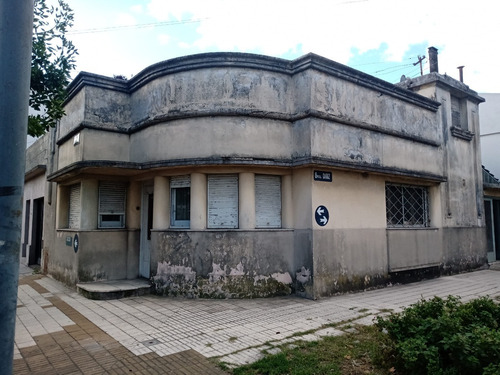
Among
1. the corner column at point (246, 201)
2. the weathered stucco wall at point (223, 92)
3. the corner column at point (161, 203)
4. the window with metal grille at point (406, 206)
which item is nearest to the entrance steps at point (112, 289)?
the corner column at point (161, 203)

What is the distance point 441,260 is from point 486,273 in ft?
7.15

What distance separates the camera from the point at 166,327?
5.65 meters

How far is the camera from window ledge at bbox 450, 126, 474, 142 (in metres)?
12.2

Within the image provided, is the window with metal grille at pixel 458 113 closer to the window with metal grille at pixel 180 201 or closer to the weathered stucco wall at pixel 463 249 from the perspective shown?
the weathered stucco wall at pixel 463 249

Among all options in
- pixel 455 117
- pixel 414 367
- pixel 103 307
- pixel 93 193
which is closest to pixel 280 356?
pixel 414 367

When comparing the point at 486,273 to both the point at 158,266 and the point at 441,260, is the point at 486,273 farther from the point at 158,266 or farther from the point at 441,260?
the point at 158,266

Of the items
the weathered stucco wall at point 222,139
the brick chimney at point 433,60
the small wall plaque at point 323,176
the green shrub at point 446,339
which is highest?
the brick chimney at point 433,60

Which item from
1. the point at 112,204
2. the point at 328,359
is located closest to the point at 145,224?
the point at 112,204

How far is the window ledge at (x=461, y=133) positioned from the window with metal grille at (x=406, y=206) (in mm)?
2793

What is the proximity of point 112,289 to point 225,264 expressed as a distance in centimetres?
261

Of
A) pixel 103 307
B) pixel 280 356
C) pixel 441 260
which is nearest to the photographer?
pixel 280 356

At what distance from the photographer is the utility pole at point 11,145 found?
2338 mm

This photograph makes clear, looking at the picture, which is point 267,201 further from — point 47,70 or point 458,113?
point 458,113

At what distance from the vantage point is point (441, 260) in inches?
434
